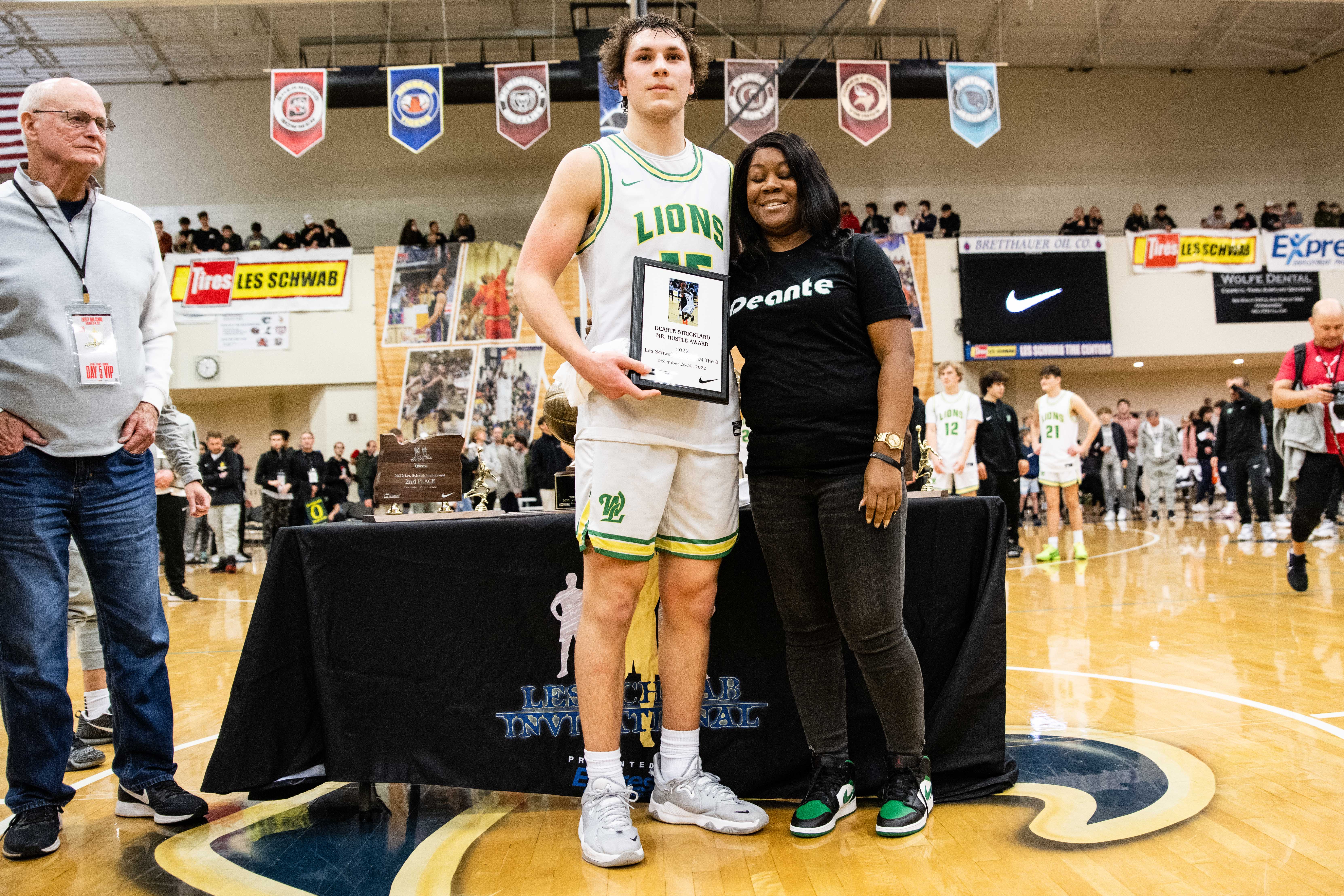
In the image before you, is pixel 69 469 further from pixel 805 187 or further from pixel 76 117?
pixel 805 187

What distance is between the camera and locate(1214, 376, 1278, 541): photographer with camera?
349 inches

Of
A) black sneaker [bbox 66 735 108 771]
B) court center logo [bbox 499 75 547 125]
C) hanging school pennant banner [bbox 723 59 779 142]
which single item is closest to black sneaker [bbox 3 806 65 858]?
black sneaker [bbox 66 735 108 771]

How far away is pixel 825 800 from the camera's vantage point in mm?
2072

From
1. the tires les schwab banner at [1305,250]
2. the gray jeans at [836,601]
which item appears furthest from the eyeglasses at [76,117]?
the tires les schwab banner at [1305,250]

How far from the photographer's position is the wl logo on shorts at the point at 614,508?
6.56 ft

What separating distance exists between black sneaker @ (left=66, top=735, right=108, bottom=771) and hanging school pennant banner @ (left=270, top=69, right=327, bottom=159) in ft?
32.9

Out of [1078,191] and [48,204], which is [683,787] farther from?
[1078,191]

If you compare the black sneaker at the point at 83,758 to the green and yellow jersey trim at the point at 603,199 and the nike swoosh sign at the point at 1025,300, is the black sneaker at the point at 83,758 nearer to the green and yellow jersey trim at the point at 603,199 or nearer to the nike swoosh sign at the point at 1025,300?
the green and yellow jersey trim at the point at 603,199

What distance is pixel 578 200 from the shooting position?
6.73ft

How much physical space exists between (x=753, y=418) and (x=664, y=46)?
34.6 inches

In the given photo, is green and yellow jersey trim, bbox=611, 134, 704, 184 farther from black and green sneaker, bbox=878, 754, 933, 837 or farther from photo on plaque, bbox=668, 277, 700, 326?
black and green sneaker, bbox=878, 754, 933, 837

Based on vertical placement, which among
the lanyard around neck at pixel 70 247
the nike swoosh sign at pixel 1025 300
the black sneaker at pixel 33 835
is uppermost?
the nike swoosh sign at pixel 1025 300

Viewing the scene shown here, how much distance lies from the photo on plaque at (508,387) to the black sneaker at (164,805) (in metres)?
13.1

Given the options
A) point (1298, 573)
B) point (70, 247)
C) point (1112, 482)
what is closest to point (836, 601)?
point (70, 247)
